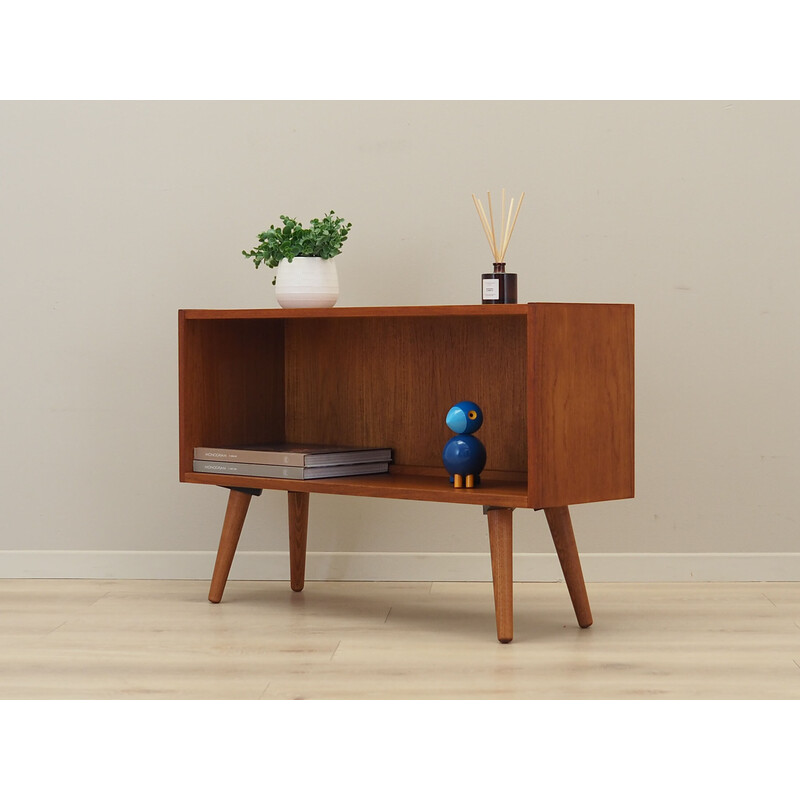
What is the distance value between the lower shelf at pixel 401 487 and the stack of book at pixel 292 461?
2cm

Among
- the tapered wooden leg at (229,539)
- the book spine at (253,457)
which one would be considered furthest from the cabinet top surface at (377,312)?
the tapered wooden leg at (229,539)

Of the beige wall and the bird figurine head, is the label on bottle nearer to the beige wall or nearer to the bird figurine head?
the bird figurine head

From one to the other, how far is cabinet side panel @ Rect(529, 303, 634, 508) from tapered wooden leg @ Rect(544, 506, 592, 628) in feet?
0.43

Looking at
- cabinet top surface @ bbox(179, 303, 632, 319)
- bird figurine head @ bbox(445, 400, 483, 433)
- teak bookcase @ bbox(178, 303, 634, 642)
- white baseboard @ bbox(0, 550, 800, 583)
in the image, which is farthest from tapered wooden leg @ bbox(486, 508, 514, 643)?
white baseboard @ bbox(0, 550, 800, 583)

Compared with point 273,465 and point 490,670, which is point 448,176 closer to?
point 273,465

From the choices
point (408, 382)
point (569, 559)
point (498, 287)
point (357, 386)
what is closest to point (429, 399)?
point (408, 382)

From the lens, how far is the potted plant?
9.27 feet

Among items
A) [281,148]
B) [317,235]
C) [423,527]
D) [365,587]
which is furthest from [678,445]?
[281,148]

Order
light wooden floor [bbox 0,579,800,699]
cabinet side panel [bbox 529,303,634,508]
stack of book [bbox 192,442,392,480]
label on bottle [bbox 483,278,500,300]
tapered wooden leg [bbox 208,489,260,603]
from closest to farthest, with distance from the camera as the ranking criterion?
light wooden floor [bbox 0,579,800,699] < cabinet side panel [bbox 529,303,634,508] < label on bottle [bbox 483,278,500,300] < stack of book [bbox 192,442,392,480] < tapered wooden leg [bbox 208,489,260,603]

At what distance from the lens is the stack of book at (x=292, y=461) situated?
2768 millimetres

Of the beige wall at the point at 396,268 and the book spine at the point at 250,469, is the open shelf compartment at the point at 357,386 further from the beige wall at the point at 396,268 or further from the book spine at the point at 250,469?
the beige wall at the point at 396,268

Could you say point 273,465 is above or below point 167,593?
above

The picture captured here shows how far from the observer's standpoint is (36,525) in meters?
3.29

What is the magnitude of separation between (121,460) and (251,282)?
2.07 ft
